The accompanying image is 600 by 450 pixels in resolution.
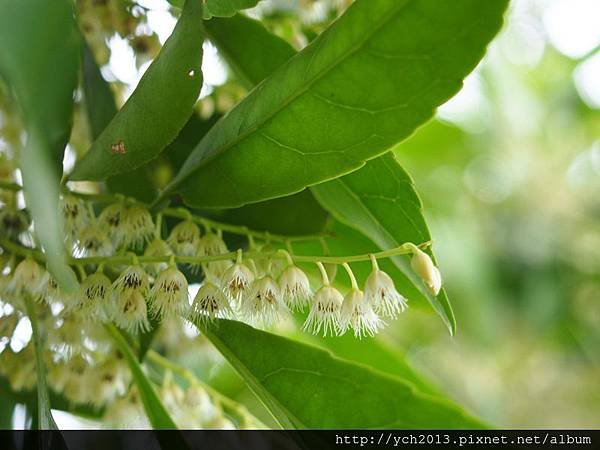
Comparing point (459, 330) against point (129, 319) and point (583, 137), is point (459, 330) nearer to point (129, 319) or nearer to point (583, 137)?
point (583, 137)

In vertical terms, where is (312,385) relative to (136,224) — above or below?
below

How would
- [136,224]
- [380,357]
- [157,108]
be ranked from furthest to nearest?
[380,357] < [136,224] < [157,108]

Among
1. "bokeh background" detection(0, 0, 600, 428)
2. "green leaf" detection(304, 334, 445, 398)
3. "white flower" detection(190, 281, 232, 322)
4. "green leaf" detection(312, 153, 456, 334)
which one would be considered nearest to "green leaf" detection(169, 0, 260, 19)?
"green leaf" detection(312, 153, 456, 334)

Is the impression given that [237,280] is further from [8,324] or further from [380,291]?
[8,324]

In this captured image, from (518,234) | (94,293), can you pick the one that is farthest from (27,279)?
(518,234)

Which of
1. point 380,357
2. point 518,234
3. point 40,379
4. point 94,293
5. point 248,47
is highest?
point 518,234

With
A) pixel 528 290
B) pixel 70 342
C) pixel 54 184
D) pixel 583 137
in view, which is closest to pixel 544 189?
pixel 583 137
